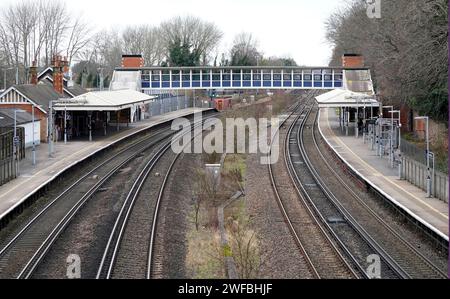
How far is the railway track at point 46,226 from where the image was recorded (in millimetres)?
15914

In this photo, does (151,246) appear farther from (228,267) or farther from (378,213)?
(378,213)

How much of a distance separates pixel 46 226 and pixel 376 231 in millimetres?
10238

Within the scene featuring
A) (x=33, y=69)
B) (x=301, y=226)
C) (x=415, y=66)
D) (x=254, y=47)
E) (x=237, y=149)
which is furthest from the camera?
(x=254, y=47)

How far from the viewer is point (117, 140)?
146 feet

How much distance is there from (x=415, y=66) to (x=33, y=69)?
3224cm

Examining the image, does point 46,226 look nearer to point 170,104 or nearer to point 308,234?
point 308,234

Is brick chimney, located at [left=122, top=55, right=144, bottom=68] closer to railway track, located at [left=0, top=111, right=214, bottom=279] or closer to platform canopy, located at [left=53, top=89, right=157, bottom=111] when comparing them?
platform canopy, located at [left=53, top=89, right=157, bottom=111]

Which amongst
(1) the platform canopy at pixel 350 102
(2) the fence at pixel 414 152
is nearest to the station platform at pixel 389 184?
(2) the fence at pixel 414 152

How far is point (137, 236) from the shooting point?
1866 centimetres

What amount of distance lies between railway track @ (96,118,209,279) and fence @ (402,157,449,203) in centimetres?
985

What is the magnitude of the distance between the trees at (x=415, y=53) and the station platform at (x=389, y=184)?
157 inches

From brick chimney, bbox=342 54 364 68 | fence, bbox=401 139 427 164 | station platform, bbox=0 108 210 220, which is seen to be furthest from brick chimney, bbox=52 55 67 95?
fence, bbox=401 139 427 164
